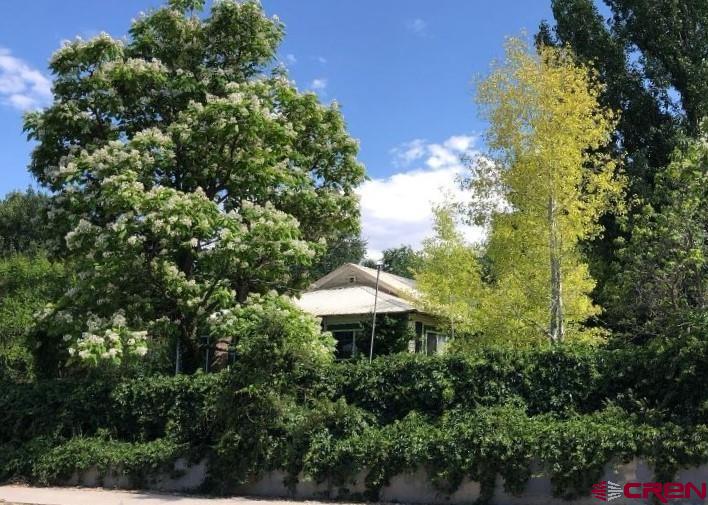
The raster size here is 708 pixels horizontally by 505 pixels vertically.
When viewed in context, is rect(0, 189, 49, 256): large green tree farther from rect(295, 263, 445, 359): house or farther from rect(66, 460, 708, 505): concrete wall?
rect(66, 460, 708, 505): concrete wall

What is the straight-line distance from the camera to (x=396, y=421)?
33.7ft

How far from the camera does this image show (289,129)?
45.3 feet

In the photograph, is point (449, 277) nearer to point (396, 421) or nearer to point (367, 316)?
point (367, 316)

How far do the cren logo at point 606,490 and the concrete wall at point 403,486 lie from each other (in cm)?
6

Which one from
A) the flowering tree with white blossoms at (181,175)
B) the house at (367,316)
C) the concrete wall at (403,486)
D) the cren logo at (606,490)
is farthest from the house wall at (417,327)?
the cren logo at (606,490)

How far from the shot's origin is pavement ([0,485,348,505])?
10031 millimetres

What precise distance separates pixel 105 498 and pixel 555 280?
1079 centimetres

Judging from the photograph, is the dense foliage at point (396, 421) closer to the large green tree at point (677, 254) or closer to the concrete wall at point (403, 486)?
the concrete wall at point (403, 486)

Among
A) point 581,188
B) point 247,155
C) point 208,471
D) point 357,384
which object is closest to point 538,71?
point 581,188

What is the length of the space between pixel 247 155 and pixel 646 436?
8.76 metres

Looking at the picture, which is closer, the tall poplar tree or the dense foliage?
the dense foliage

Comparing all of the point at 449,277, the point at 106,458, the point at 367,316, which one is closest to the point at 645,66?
the point at 449,277

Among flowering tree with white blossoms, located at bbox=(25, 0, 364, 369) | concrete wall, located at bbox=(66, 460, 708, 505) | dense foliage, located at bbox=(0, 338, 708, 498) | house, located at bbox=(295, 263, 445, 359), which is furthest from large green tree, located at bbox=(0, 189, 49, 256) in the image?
concrete wall, located at bbox=(66, 460, 708, 505)

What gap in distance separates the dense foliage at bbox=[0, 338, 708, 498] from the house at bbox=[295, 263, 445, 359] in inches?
450
